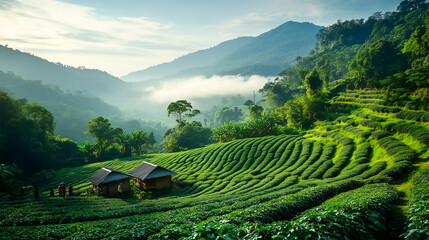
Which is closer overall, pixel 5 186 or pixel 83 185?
pixel 5 186

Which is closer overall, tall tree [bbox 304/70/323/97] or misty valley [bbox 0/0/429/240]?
misty valley [bbox 0/0/429/240]

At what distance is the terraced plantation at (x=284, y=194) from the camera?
648 centimetres

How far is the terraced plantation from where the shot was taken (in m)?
6.48

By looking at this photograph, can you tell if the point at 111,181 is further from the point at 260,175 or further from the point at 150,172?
the point at 260,175

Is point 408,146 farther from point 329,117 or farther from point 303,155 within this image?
point 329,117

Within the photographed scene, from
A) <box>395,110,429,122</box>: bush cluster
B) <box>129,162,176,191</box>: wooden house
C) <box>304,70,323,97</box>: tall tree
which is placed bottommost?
<box>129,162,176,191</box>: wooden house

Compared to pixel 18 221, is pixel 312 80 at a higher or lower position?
higher

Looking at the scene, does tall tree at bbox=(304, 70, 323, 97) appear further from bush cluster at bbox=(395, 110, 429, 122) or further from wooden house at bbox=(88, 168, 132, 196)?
wooden house at bbox=(88, 168, 132, 196)

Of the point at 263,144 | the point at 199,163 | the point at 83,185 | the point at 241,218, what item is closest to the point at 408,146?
the point at 263,144

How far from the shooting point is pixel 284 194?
1811cm

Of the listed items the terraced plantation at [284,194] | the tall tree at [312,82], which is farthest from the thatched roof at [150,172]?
the tall tree at [312,82]

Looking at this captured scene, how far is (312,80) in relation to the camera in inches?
2343

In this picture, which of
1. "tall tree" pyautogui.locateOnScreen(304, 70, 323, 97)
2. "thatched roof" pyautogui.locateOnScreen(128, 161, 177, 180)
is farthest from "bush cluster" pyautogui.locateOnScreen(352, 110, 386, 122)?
"thatched roof" pyautogui.locateOnScreen(128, 161, 177, 180)

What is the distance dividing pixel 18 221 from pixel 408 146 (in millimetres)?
35281
